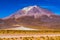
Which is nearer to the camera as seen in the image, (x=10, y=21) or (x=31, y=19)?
(x=10, y=21)

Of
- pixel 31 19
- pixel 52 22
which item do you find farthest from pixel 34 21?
pixel 52 22

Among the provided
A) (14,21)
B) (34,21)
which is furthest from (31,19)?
(14,21)

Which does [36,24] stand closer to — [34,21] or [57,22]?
[34,21]

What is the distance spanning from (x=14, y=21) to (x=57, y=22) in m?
20.0

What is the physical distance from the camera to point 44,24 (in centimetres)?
9112

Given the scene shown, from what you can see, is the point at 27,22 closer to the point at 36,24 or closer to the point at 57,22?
the point at 36,24

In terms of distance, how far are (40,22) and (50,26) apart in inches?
205

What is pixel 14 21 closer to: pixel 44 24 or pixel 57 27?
pixel 44 24

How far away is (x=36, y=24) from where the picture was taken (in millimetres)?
91438

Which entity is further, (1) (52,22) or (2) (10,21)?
(1) (52,22)

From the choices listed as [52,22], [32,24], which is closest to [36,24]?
[32,24]

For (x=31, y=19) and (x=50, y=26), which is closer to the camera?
(x=50, y=26)

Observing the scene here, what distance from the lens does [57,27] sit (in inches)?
3561

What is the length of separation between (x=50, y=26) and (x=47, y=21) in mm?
5969
